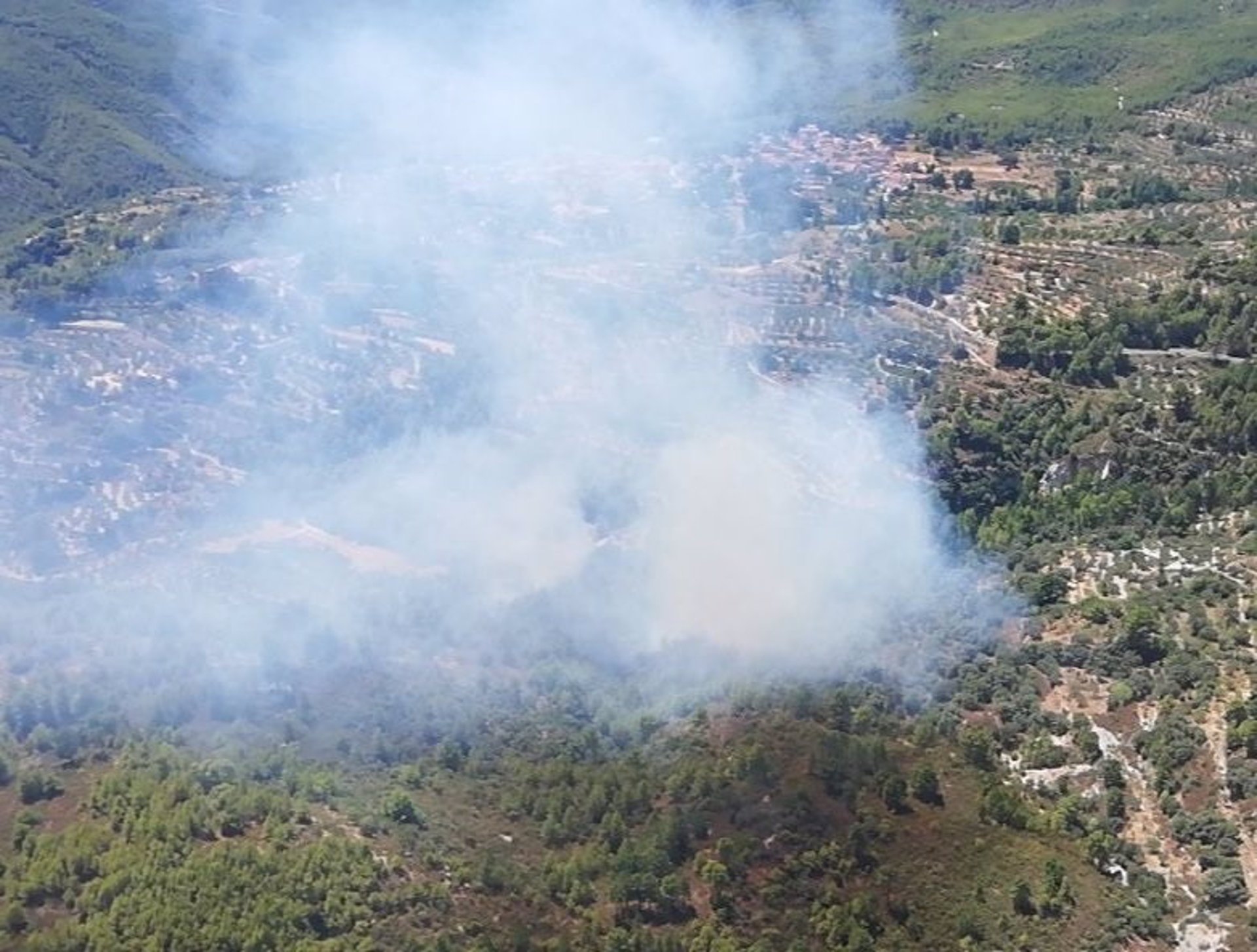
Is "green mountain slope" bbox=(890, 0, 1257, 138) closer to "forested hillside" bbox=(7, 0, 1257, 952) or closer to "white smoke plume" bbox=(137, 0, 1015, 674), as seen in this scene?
"forested hillside" bbox=(7, 0, 1257, 952)

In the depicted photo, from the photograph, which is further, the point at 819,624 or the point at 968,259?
the point at 968,259

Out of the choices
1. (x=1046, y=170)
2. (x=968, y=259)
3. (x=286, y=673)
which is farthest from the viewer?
(x=1046, y=170)

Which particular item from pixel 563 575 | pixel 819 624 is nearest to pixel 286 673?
pixel 563 575

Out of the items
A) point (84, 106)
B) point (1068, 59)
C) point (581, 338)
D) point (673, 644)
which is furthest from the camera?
point (84, 106)

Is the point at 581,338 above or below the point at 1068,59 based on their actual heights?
above

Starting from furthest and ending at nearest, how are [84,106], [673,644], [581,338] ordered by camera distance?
[84,106] < [581,338] < [673,644]

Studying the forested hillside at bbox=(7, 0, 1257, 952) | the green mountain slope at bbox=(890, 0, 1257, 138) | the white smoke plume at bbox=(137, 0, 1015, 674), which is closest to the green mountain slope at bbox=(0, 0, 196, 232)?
the white smoke plume at bbox=(137, 0, 1015, 674)

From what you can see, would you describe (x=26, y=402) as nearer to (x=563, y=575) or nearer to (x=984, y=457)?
(x=563, y=575)

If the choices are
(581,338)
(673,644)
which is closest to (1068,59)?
(581,338)

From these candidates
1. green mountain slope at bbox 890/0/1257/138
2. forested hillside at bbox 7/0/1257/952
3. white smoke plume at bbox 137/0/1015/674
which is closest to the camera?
forested hillside at bbox 7/0/1257/952

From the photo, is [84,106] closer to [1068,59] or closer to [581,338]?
[581,338]

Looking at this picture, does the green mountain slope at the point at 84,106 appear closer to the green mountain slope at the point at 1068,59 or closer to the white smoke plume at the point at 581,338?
the white smoke plume at the point at 581,338
